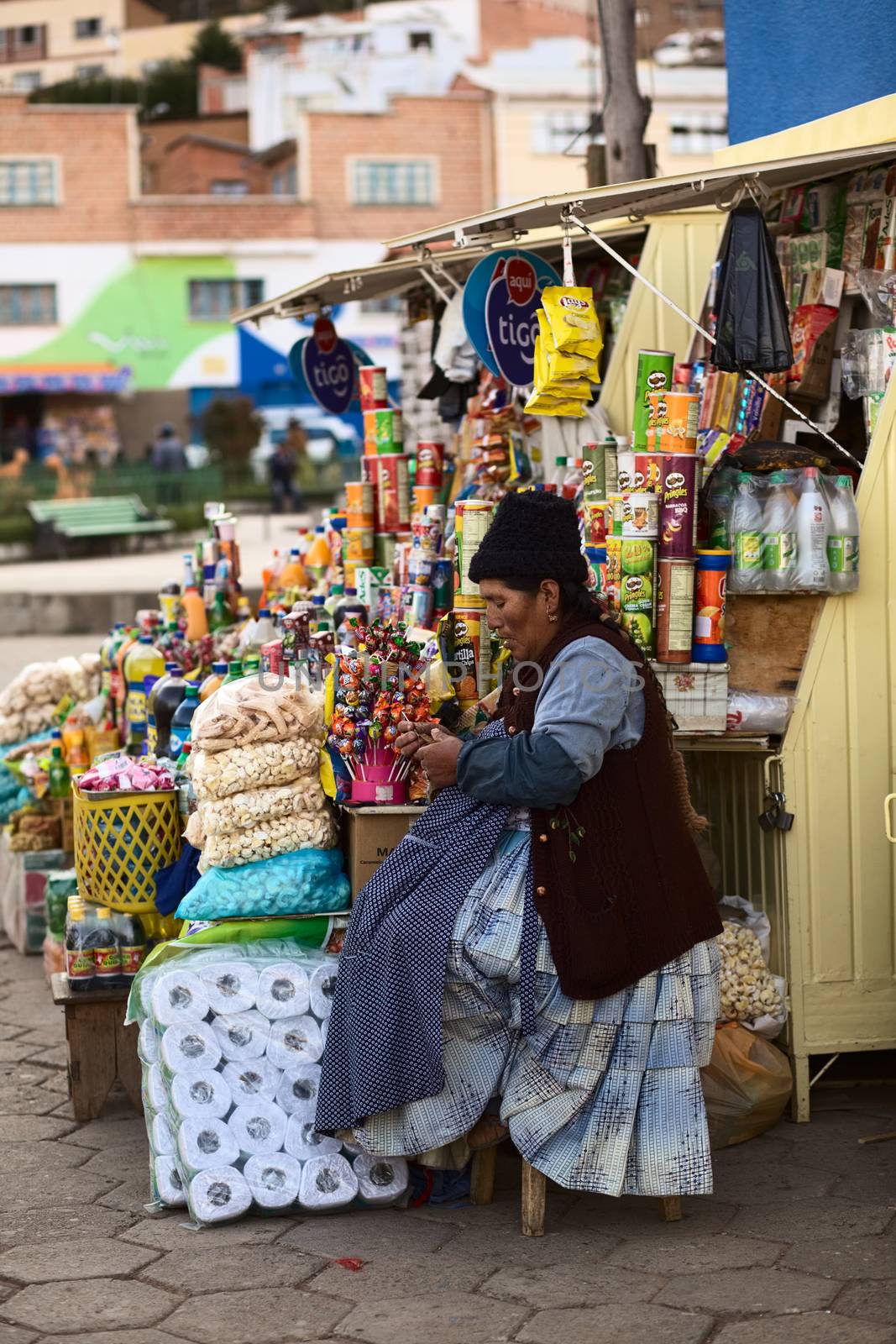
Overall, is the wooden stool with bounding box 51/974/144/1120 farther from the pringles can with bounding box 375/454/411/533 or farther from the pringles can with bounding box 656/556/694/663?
the pringles can with bounding box 375/454/411/533

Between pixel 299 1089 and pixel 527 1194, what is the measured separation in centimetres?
58

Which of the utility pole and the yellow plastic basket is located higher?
the utility pole

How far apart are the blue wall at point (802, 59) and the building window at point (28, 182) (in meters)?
34.3

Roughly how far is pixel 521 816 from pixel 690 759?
132 cm

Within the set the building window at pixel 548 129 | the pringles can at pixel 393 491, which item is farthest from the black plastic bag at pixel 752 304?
the building window at pixel 548 129

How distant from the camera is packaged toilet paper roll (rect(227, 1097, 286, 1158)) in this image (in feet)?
12.2

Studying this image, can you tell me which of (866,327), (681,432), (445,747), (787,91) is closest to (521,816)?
(445,747)

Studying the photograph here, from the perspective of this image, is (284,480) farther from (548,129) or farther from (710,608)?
(710,608)

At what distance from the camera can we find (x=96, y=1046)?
14.4ft

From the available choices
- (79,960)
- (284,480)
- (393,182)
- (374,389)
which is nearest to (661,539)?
(79,960)

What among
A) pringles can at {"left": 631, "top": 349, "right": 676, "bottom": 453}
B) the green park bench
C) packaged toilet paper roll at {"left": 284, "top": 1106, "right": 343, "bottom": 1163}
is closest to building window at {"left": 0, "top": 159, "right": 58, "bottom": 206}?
the green park bench

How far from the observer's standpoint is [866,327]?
4.77 meters

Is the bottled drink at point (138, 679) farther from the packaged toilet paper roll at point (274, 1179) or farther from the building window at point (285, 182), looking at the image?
the building window at point (285, 182)

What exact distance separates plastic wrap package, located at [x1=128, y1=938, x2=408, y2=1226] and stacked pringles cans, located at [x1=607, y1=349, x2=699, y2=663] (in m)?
1.13
